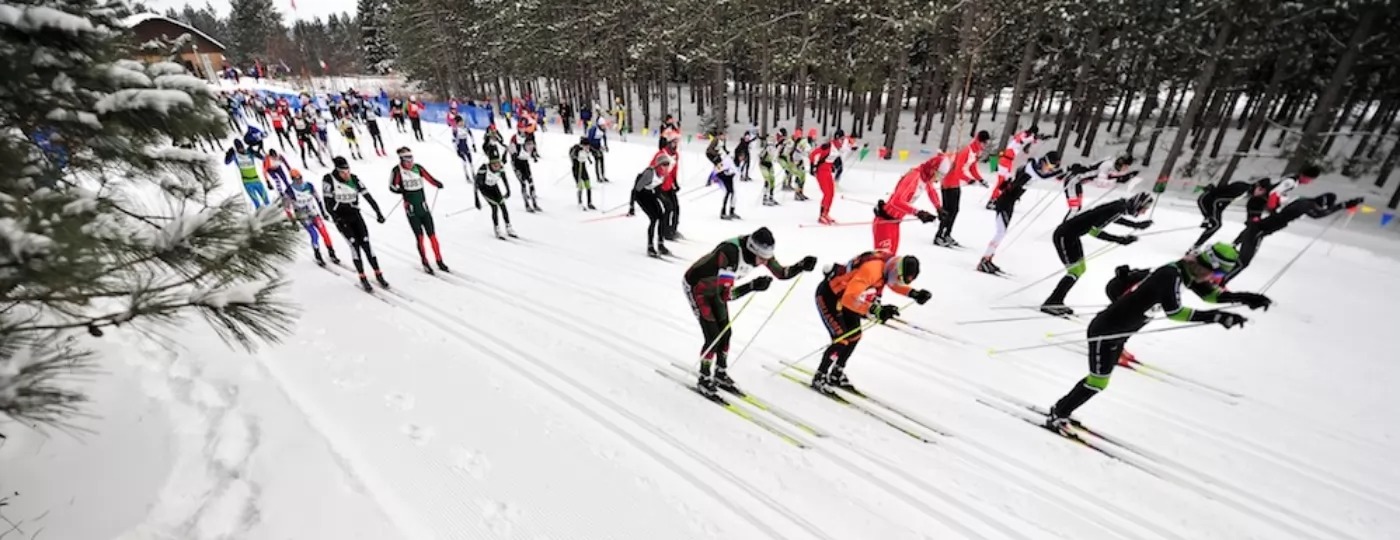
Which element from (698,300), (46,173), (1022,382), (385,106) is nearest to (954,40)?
(1022,382)

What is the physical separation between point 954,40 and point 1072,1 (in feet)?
21.5

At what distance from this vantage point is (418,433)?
4648mm

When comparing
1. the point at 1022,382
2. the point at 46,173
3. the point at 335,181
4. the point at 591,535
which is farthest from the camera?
the point at 335,181

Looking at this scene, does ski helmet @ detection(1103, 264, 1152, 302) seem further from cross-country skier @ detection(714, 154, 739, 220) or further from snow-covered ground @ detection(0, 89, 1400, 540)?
cross-country skier @ detection(714, 154, 739, 220)

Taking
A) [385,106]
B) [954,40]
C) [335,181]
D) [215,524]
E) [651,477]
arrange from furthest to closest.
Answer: [385,106] → [954,40] → [335,181] → [651,477] → [215,524]

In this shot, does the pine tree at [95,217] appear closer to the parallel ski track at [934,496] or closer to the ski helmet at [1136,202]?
the parallel ski track at [934,496]

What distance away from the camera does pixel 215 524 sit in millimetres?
3570

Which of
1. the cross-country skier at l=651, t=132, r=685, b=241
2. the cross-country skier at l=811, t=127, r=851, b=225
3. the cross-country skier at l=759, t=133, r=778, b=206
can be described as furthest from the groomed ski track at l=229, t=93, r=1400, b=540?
the cross-country skier at l=759, t=133, r=778, b=206

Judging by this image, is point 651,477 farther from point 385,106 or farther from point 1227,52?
point 385,106

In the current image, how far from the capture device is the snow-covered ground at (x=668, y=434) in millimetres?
3891

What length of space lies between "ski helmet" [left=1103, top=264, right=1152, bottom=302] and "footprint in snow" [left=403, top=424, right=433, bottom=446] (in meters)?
6.86

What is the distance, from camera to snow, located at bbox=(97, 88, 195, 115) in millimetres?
2191

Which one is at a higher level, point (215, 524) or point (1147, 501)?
point (215, 524)

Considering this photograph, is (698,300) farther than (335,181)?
No
